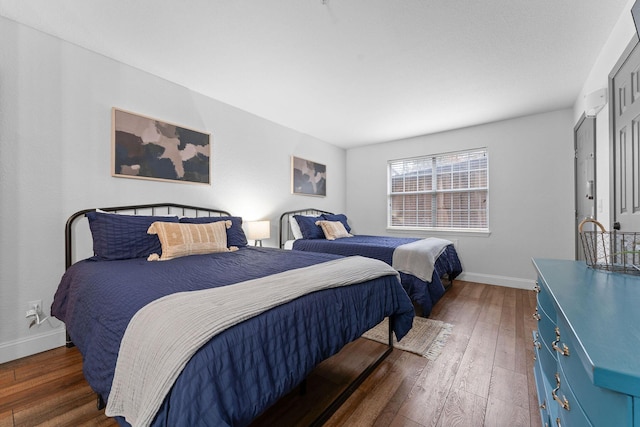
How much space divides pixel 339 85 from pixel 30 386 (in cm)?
334

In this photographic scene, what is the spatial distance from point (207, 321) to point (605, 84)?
323 cm

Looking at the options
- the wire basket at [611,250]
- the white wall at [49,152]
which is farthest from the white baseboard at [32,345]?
the wire basket at [611,250]

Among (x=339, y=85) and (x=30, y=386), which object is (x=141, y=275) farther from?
(x=339, y=85)

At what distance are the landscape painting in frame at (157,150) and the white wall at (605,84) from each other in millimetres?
3604

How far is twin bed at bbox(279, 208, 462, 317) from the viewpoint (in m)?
2.74

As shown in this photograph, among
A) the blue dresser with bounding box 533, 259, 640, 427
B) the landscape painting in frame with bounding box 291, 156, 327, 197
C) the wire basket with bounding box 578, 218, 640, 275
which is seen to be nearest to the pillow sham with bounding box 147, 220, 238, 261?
the landscape painting in frame with bounding box 291, 156, 327, 197

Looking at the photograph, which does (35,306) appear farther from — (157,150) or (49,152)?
(157,150)

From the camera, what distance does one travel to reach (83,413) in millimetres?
1447

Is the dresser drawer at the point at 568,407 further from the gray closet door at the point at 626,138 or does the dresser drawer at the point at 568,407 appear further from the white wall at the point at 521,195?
the white wall at the point at 521,195

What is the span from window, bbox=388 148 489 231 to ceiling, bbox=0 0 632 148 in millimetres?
1114

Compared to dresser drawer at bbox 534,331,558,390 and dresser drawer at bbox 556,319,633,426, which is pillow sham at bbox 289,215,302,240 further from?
dresser drawer at bbox 556,319,633,426

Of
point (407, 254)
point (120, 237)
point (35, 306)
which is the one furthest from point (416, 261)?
point (35, 306)

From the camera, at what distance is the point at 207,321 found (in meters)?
0.92

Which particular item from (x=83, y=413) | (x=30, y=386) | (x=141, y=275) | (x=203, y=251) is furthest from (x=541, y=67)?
(x=30, y=386)
